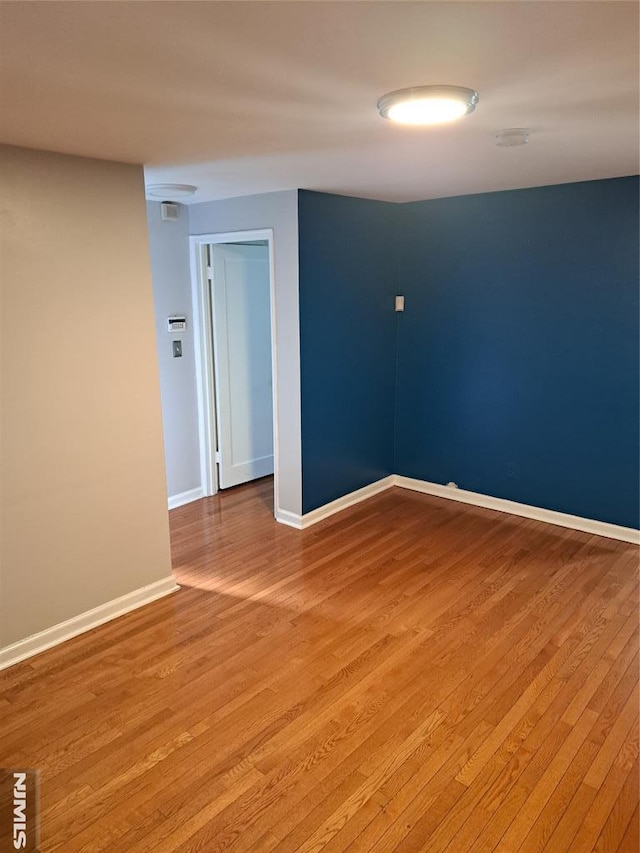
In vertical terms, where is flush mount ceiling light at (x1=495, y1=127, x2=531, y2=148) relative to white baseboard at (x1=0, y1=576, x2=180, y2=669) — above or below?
above

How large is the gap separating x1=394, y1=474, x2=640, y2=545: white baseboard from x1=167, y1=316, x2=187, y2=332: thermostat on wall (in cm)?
222

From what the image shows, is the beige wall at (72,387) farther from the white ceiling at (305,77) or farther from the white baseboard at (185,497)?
the white baseboard at (185,497)

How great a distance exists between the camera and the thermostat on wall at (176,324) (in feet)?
15.2

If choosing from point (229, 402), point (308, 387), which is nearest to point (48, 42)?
point (308, 387)

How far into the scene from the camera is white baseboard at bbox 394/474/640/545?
13.8 ft

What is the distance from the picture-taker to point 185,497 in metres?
4.98

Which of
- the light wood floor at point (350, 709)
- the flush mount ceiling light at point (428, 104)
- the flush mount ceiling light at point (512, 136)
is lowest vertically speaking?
the light wood floor at point (350, 709)

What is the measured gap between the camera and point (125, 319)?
3.10m

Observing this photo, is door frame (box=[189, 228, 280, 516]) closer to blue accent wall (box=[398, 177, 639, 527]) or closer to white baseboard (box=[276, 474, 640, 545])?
white baseboard (box=[276, 474, 640, 545])

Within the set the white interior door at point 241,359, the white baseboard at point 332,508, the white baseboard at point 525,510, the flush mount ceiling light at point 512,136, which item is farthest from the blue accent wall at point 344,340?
the flush mount ceiling light at point 512,136

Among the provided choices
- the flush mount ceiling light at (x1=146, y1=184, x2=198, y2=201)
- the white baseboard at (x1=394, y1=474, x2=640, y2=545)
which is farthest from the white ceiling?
the white baseboard at (x1=394, y1=474, x2=640, y2=545)

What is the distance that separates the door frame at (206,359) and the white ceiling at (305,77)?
1.52 meters

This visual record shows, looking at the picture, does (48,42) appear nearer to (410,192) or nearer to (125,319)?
(125,319)

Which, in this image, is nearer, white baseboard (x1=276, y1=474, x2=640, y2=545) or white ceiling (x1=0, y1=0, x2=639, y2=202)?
white ceiling (x1=0, y1=0, x2=639, y2=202)
